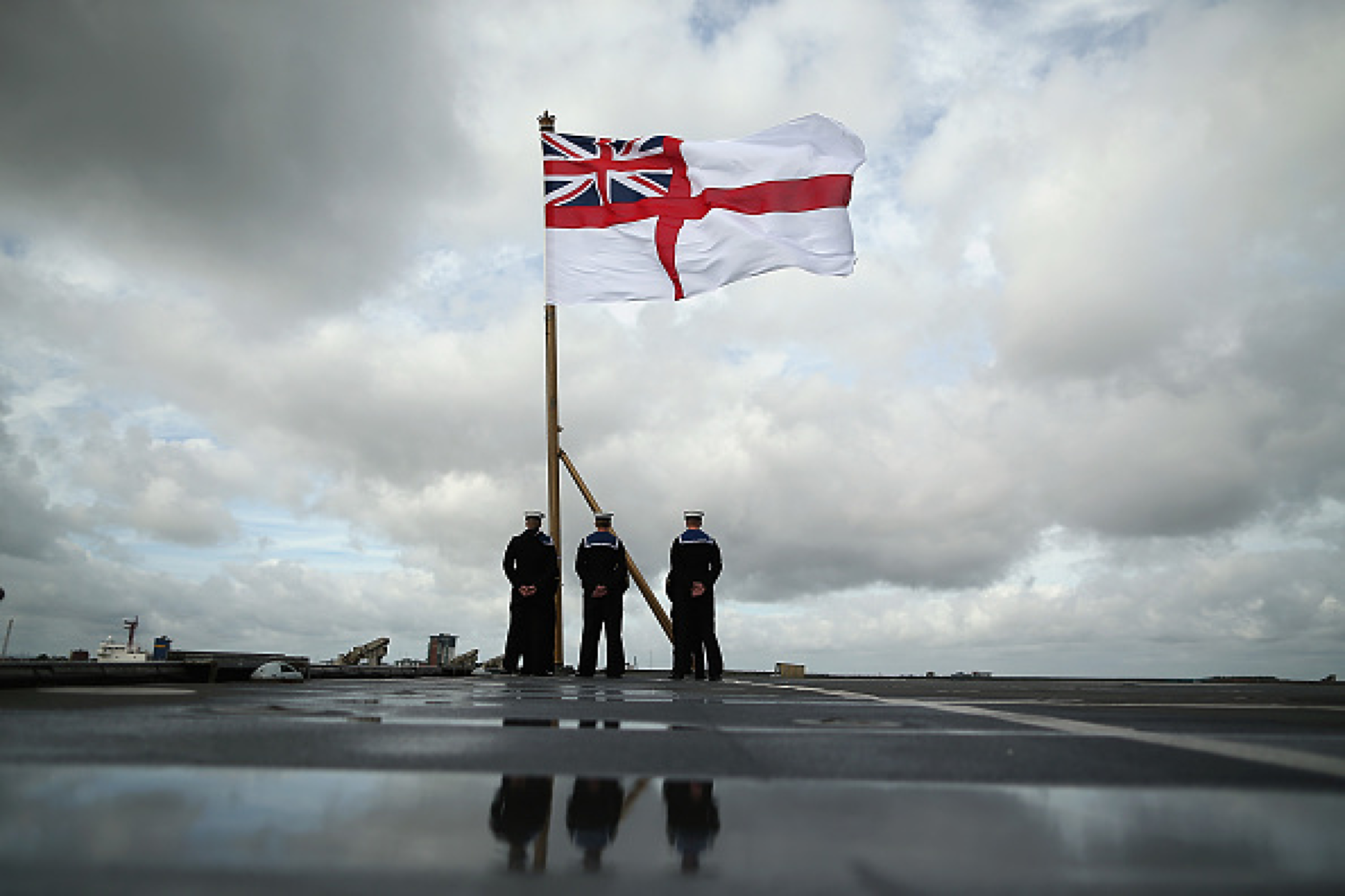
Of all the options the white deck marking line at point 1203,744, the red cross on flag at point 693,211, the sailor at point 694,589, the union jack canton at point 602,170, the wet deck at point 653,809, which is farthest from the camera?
the union jack canton at point 602,170

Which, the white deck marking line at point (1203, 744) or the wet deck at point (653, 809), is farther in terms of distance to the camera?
the white deck marking line at point (1203, 744)

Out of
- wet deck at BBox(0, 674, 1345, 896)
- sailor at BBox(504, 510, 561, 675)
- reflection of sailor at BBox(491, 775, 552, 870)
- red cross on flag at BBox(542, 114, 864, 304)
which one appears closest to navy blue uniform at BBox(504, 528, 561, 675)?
sailor at BBox(504, 510, 561, 675)

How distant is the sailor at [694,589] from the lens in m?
11.0

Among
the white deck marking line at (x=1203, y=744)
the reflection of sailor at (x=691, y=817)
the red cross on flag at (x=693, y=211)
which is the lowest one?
the reflection of sailor at (x=691, y=817)

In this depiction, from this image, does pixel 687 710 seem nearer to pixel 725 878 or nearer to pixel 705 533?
pixel 725 878

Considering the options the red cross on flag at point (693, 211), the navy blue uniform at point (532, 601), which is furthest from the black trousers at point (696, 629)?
the red cross on flag at point (693, 211)

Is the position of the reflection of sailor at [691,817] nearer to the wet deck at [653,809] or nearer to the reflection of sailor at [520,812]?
the wet deck at [653,809]

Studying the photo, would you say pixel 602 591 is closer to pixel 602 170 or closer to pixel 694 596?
pixel 694 596

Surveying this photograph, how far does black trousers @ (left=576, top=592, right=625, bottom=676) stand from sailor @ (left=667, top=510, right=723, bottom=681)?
1065 millimetres

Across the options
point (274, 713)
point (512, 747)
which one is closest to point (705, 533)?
point (274, 713)

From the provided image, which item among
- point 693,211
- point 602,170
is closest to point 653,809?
point 693,211

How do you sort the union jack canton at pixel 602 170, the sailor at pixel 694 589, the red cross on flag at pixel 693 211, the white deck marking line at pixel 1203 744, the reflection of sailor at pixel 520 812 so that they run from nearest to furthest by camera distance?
the reflection of sailor at pixel 520 812, the white deck marking line at pixel 1203 744, the sailor at pixel 694 589, the red cross on flag at pixel 693 211, the union jack canton at pixel 602 170

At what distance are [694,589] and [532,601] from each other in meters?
2.36

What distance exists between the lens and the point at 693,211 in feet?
43.5
